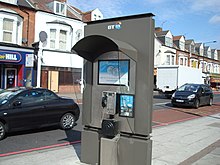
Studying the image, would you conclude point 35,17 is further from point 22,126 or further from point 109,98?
point 109,98

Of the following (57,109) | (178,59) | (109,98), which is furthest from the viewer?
(178,59)

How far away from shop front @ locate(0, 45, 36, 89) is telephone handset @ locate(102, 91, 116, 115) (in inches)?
696

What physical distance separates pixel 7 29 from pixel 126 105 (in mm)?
19239

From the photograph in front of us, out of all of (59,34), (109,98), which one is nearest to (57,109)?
(109,98)

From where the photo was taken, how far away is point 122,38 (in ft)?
15.8

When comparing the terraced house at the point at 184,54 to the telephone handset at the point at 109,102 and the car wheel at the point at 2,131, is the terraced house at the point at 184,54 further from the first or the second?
the telephone handset at the point at 109,102

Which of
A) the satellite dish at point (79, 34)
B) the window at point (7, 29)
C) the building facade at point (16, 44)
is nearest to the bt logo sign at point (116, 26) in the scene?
the building facade at point (16, 44)

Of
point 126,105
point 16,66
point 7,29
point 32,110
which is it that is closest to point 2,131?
point 32,110

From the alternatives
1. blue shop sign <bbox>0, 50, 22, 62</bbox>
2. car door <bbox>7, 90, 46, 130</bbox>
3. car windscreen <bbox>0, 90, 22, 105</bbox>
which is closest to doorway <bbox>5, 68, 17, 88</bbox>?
blue shop sign <bbox>0, 50, 22, 62</bbox>

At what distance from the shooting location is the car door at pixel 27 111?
7660 millimetres

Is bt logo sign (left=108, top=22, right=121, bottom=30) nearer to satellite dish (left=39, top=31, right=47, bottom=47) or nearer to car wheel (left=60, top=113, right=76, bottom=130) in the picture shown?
car wheel (left=60, top=113, right=76, bottom=130)

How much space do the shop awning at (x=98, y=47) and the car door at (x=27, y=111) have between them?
363cm

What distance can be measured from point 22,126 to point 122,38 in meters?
4.77

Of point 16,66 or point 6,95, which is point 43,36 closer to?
point 16,66
